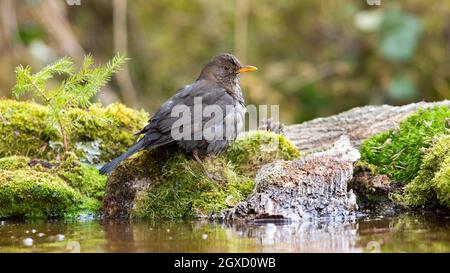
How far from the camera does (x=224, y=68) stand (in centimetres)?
677

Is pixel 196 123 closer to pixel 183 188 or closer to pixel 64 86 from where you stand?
pixel 183 188

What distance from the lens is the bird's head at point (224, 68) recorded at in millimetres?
6734

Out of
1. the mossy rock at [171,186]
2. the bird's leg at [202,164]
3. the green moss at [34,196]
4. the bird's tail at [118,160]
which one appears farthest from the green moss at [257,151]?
the green moss at [34,196]

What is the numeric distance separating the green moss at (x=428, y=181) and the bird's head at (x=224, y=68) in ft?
6.07

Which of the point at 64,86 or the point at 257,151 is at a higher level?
the point at 64,86

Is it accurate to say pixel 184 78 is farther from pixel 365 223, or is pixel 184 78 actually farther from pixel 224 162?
pixel 365 223

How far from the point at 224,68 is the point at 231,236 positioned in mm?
2388

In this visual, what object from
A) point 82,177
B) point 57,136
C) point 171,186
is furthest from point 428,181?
point 57,136

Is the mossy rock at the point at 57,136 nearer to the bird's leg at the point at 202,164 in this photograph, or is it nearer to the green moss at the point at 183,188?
the green moss at the point at 183,188

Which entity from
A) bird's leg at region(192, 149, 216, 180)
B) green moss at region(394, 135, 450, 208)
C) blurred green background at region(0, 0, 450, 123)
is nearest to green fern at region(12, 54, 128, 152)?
bird's leg at region(192, 149, 216, 180)

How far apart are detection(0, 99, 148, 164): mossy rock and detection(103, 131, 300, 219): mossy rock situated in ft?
2.48

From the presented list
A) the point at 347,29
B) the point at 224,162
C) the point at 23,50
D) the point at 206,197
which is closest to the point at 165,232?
the point at 206,197

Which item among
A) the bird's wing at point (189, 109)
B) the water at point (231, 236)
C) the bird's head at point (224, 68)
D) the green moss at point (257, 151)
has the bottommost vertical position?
the water at point (231, 236)

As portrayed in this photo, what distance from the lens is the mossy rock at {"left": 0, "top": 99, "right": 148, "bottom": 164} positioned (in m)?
6.59
